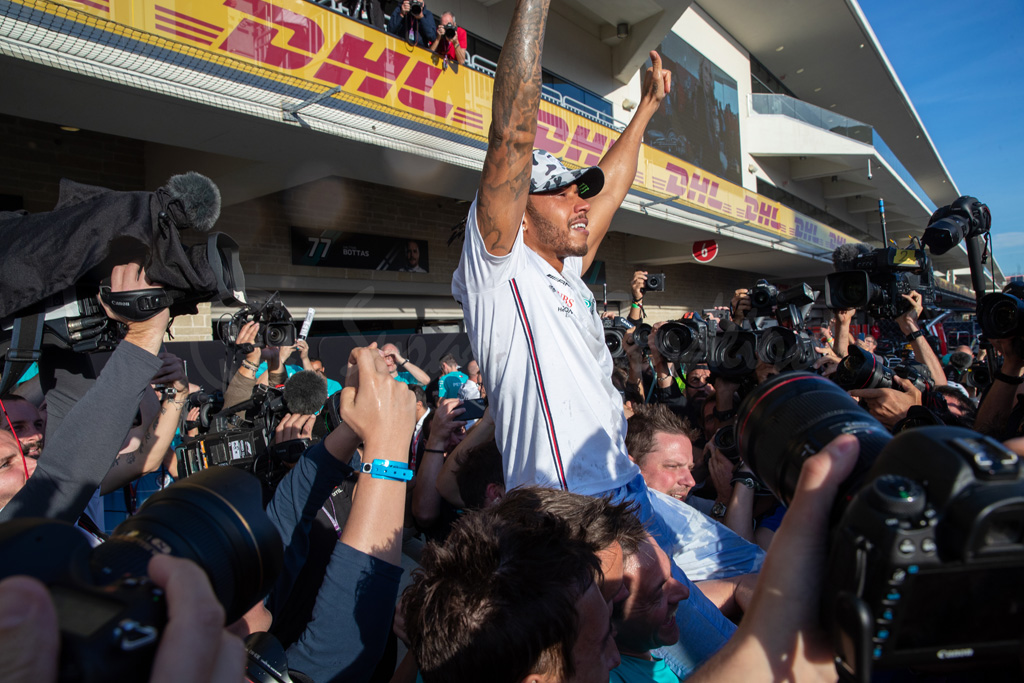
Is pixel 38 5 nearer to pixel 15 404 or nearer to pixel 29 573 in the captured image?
pixel 15 404

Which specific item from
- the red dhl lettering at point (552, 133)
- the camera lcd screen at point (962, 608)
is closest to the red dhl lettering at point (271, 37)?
the red dhl lettering at point (552, 133)

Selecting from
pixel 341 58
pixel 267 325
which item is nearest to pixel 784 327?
pixel 267 325

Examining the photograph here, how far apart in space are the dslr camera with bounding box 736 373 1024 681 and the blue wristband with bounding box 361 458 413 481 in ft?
2.88

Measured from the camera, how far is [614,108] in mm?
13383

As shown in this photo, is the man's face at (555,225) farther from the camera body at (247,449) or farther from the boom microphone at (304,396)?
the boom microphone at (304,396)

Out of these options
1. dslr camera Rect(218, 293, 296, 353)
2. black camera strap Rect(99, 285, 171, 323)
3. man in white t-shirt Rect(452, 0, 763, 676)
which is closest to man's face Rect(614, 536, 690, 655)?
man in white t-shirt Rect(452, 0, 763, 676)

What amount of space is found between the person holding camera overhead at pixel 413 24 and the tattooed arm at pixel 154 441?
6.09 meters

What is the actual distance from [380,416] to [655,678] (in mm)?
1053

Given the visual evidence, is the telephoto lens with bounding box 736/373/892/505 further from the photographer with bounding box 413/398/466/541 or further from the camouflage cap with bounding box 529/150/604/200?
the photographer with bounding box 413/398/466/541

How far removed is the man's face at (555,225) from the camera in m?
1.99

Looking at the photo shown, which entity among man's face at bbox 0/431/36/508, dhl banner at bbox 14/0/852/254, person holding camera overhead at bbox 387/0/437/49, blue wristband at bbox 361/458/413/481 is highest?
person holding camera overhead at bbox 387/0/437/49

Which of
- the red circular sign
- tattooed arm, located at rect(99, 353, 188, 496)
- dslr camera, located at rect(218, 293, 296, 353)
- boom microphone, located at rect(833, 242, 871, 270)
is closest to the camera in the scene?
tattooed arm, located at rect(99, 353, 188, 496)

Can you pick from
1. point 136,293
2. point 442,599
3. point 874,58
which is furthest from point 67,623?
point 874,58

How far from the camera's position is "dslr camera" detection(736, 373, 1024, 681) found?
2.28 feet
